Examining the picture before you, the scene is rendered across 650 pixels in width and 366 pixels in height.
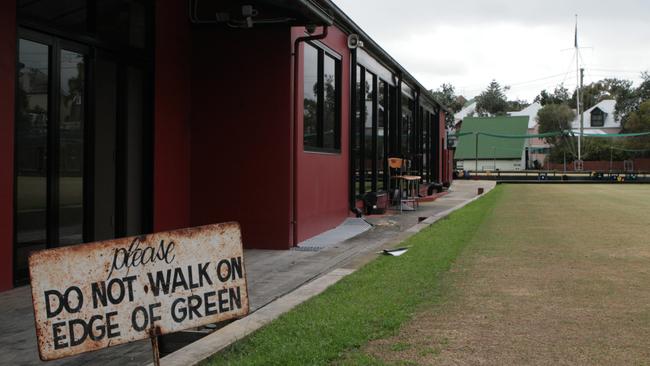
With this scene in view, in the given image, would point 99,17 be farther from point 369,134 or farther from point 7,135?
point 369,134

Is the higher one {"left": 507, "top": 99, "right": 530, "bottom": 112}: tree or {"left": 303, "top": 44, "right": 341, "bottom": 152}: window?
{"left": 507, "top": 99, "right": 530, "bottom": 112}: tree

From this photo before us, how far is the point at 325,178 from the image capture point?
11102 mm

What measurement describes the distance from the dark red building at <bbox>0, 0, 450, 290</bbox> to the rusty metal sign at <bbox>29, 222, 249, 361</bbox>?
9.98 ft

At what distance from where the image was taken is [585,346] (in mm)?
4348

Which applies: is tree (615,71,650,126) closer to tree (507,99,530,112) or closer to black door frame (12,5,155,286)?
tree (507,99,530,112)

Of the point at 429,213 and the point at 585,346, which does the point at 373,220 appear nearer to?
the point at 429,213

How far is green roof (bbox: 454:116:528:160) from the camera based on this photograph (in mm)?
60719

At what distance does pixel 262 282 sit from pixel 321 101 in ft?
16.0

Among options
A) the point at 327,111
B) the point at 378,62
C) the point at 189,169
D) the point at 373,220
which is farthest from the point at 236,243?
the point at 378,62

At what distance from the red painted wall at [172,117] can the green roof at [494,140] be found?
53.1 meters

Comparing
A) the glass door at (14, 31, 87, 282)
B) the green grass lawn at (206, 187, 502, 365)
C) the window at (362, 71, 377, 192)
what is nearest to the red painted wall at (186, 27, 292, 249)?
the green grass lawn at (206, 187, 502, 365)

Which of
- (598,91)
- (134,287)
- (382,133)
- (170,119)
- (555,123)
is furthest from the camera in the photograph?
(598,91)

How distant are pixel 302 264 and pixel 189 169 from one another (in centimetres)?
253

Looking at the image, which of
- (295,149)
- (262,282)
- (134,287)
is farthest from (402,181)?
(134,287)
